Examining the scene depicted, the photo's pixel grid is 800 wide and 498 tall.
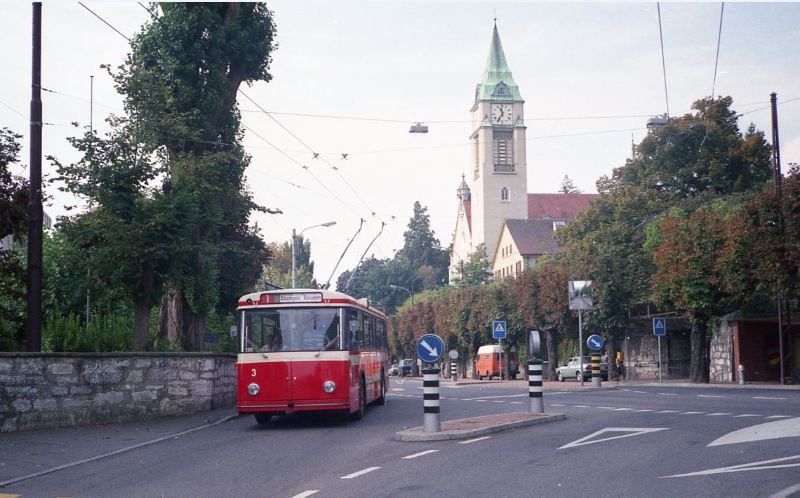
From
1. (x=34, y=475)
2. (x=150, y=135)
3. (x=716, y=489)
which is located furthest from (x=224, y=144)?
(x=716, y=489)

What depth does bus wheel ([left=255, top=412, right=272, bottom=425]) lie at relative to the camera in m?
18.9

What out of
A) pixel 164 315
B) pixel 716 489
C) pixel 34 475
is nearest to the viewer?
pixel 716 489

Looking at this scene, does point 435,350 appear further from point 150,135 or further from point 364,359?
point 150,135

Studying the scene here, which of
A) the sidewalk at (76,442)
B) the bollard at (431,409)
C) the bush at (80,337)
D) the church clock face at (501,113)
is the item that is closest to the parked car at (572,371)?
the bush at (80,337)

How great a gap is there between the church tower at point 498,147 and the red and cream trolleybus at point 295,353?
9817 centimetres

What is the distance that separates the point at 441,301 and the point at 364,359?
5779 centimetres

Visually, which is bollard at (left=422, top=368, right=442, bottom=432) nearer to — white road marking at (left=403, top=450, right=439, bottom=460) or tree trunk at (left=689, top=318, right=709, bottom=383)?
white road marking at (left=403, top=450, right=439, bottom=460)

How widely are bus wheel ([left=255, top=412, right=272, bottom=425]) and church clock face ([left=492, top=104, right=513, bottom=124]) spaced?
100607mm

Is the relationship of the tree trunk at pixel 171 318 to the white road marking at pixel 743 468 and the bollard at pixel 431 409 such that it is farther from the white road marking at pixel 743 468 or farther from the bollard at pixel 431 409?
the white road marking at pixel 743 468

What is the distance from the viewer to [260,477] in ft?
37.5

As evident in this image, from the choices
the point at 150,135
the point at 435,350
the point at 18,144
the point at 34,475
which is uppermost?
the point at 150,135

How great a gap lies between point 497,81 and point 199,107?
301 feet

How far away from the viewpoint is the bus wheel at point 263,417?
18.9m

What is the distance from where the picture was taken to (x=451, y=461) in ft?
40.5
